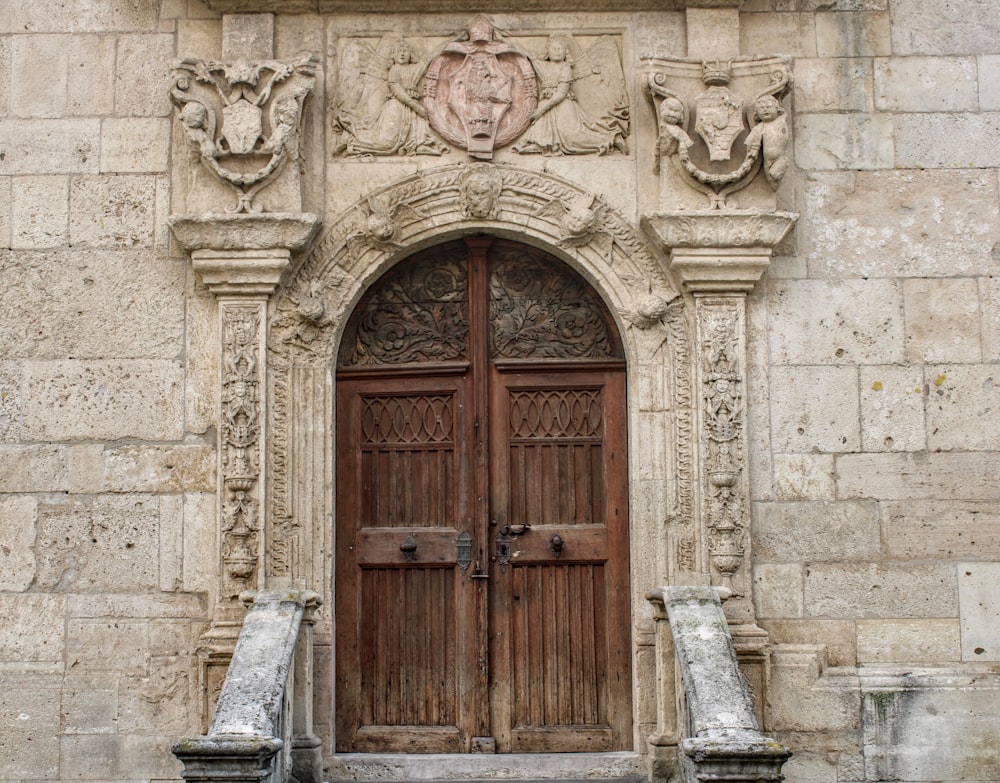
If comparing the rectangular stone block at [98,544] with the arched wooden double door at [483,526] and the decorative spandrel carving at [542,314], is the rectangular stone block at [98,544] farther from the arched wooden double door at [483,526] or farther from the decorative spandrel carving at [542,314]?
the decorative spandrel carving at [542,314]

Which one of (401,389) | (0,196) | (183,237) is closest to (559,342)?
(401,389)

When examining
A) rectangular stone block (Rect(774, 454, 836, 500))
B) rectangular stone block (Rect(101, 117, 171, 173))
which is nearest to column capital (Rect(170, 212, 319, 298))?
rectangular stone block (Rect(101, 117, 171, 173))

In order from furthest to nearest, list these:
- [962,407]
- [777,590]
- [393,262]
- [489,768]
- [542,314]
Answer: [542,314], [393,262], [962,407], [777,590], [489,768]

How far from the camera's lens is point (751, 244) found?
673 cm

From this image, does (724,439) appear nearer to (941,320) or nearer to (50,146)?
(941,320)

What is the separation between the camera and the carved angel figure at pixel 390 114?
7000mm

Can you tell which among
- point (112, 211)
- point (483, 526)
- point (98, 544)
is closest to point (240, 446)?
point (98, 544)

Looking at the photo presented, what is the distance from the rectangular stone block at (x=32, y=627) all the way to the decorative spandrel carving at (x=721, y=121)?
395 cm

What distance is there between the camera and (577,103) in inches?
276

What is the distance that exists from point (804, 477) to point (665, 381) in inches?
34.7

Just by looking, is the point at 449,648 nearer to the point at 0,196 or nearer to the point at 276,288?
the point at 276,288

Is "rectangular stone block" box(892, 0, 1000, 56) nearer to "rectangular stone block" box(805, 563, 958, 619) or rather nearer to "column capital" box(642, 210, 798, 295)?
"column capital" box(642, 210, 798, 295)

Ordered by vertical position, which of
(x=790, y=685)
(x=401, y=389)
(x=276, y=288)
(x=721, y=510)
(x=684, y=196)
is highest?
(x=684, y=196)

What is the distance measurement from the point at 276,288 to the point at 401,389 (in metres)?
0.87
